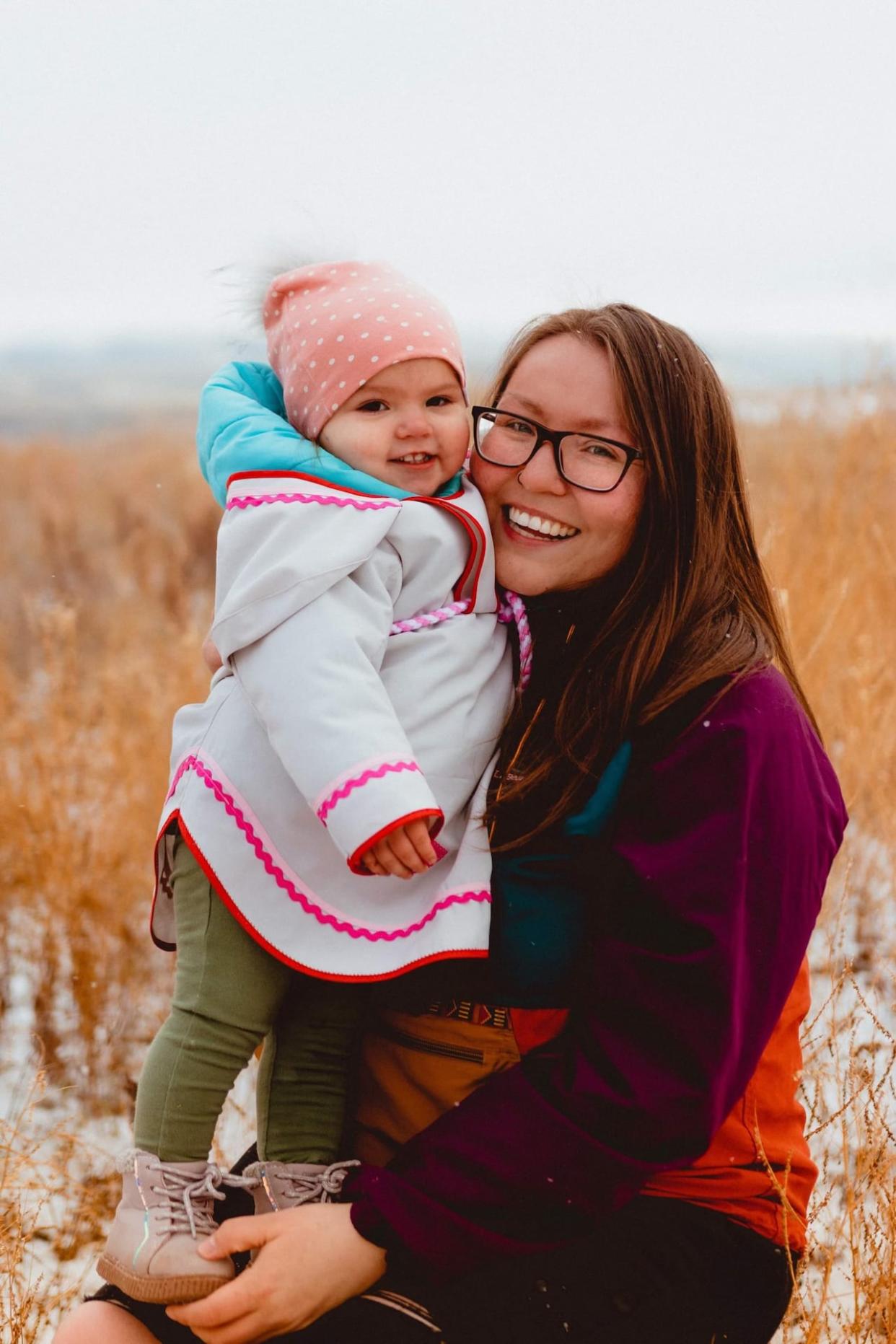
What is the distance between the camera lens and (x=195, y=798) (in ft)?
5.43

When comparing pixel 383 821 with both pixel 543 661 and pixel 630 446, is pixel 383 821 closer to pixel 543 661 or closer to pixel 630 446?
pixel 543 661

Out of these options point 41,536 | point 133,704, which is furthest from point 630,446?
point 41,536

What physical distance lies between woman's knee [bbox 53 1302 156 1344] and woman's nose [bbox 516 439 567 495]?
124cm

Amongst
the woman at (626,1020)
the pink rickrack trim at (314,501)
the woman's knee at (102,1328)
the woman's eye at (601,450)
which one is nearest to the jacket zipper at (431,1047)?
the woman at (626,1020)

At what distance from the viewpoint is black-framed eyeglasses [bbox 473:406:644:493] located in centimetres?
174

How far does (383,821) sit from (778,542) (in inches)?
116

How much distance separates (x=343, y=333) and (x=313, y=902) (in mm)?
869

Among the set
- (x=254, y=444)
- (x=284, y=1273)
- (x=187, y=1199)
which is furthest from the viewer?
(x=254, y=444)

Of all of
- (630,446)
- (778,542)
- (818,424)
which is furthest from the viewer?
(818,424)

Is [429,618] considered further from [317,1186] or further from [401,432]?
[317,1186]

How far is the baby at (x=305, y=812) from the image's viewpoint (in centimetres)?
152

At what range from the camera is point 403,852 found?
4.91ft

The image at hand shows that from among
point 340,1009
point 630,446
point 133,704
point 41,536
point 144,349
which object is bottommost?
point 144,349

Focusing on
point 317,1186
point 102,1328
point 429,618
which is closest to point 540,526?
point 429,618
